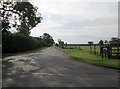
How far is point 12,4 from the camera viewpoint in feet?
121

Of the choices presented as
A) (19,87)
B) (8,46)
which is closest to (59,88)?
(19,87)

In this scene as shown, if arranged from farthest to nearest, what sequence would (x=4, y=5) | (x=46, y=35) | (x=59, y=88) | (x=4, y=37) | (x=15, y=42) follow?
(x=46, y=35)
(x=15, y=42)
(x=4, y=37)
(x=4, y=5)
(x=59, y=88)

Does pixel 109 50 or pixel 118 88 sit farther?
pixel 109 50

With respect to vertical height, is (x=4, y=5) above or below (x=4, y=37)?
above

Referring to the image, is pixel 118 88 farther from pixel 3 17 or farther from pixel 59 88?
pixel 3 17

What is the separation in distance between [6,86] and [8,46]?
102 ft

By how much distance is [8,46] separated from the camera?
40.7m

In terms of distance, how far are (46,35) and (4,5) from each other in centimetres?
14848

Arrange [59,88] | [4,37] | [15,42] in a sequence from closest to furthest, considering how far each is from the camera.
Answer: [59,88]
[4,37]
[15,42]

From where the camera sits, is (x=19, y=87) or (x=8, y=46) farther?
(x=8, y=46)

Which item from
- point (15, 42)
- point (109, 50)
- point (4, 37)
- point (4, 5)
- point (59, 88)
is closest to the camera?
point (59, 88)

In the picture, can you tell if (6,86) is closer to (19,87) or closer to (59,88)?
(19,87)

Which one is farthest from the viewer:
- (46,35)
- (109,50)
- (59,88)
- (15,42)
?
(46,35)

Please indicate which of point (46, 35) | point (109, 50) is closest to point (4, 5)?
point (109, 50)
